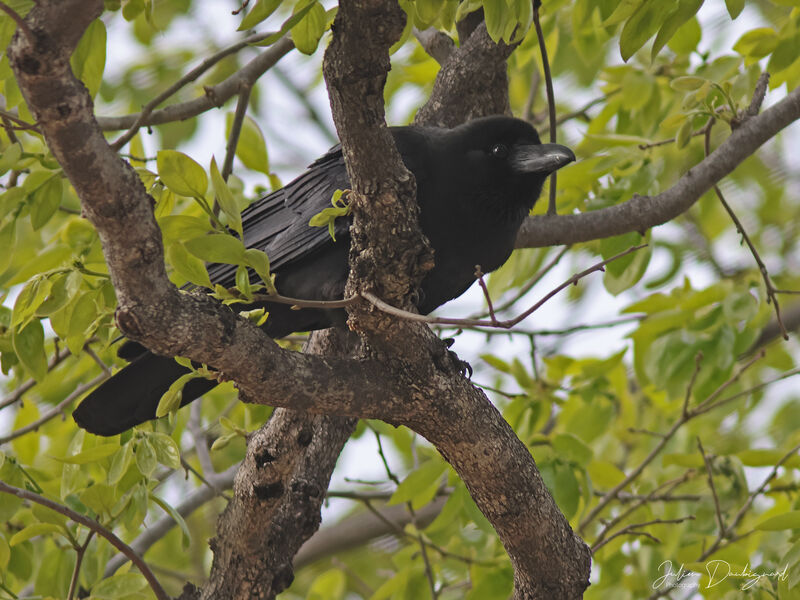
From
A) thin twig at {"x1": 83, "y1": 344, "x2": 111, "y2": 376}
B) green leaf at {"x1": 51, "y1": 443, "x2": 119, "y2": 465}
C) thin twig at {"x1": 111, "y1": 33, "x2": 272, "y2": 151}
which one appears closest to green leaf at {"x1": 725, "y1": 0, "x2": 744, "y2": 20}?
thin twig at {"x1": 111, "y1": 33, "x2": 272, "y2": 151}

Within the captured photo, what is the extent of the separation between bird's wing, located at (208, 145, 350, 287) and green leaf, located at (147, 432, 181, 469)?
2.58 ft

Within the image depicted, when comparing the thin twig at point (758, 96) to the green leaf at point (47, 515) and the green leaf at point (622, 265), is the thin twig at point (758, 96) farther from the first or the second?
the green leaf at point (47, 515)

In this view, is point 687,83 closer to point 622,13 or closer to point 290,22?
point 622,13

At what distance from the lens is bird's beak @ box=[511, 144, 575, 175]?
354 cm

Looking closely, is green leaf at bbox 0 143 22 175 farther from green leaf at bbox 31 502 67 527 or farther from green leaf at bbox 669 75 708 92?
green leaf at bbox 669 75 708 92

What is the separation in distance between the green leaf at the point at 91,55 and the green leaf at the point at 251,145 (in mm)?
1227

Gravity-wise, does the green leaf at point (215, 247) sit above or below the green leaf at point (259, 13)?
below

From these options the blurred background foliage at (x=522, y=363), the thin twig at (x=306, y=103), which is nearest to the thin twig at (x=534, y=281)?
the blurred background foliage at (x=522, y=363)

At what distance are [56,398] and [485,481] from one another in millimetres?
2394

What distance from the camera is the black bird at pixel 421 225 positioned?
3.33 m

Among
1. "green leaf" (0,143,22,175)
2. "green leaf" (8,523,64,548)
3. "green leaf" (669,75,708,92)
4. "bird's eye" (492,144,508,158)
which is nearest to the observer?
"green leaf" (8,523,64,548)

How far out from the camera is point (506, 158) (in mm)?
3689

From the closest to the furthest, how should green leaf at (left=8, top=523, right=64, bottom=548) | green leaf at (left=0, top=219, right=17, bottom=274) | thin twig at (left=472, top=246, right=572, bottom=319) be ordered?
green leaf at (left=8, top=523, right=64, bottom=548) < green leaf at (left=0, top=219, right=17, bottom=274) < thin twig at (left=472, top=246, right=572, bottom=319)

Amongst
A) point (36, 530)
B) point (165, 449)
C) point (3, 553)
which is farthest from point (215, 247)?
point (3, 553)
